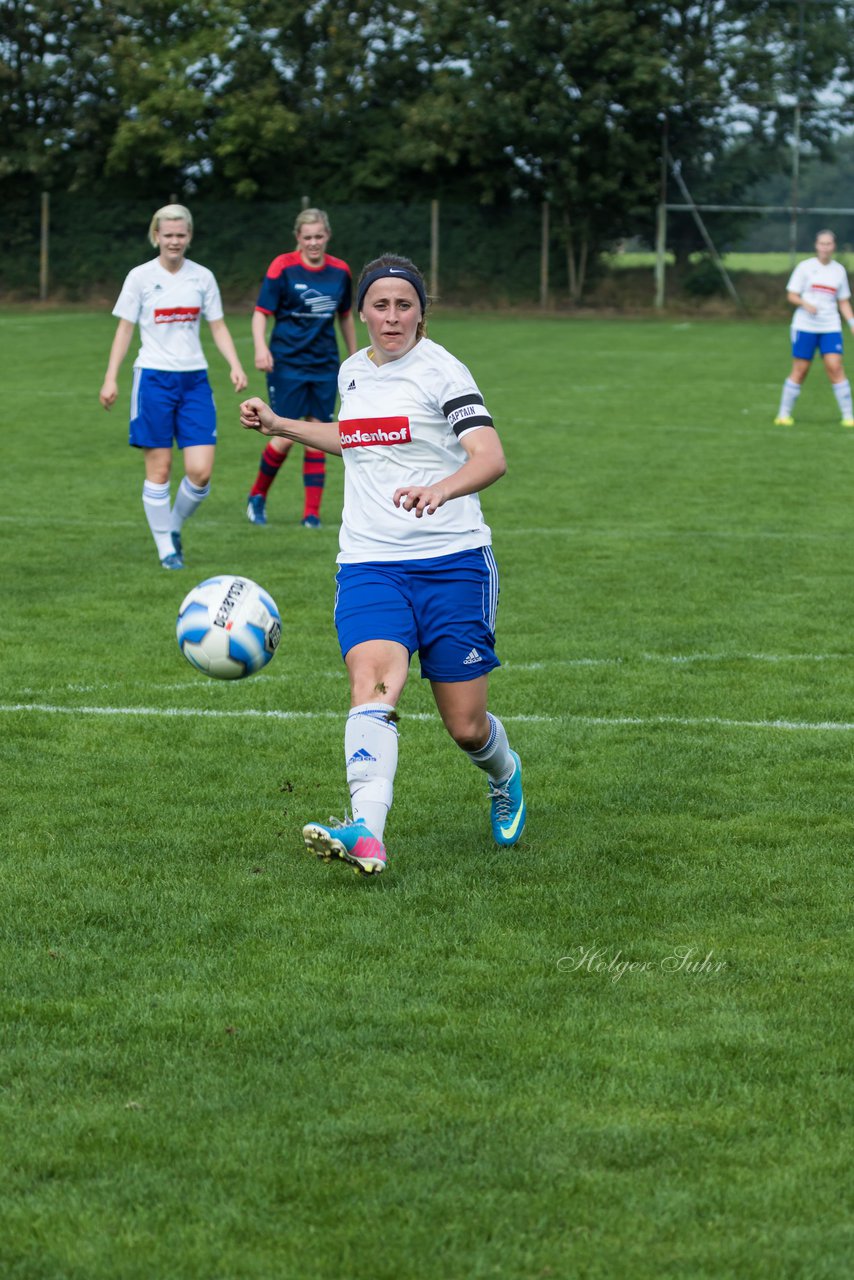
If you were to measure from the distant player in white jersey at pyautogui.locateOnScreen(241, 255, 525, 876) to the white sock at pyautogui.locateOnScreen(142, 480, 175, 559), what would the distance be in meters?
5.31

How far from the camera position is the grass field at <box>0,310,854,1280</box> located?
3.40 metres

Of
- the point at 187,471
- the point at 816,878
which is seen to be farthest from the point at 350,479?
the point at 187,471

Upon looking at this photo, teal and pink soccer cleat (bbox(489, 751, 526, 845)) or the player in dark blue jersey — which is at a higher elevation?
the player in dark blue jersey

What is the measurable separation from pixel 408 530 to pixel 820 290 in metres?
15.3

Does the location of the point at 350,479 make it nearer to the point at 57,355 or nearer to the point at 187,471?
the point at 187,471

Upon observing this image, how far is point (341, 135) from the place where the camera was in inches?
1873

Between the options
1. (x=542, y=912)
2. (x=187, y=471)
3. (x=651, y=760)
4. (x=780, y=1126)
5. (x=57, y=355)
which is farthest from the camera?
Answer: (x=57, y=355)

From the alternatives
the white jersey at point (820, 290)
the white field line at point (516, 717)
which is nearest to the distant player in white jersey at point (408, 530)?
the white field line at point (516, 717)

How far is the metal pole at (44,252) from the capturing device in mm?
45469

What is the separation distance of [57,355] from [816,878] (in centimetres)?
2428

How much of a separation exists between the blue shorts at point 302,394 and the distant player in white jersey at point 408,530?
722 cm

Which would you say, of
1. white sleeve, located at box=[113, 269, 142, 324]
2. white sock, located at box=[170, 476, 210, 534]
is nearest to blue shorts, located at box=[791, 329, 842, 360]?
A: white sock, located at box=[170, 476, 210, 534]

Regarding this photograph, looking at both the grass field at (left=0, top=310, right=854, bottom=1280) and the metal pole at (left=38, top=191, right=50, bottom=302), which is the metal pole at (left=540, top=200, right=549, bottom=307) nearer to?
the metal pole at (left=38, top=191, right=50, bottom=302)

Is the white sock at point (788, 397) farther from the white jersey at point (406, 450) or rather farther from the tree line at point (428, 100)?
the tree line at point (428, 100)
